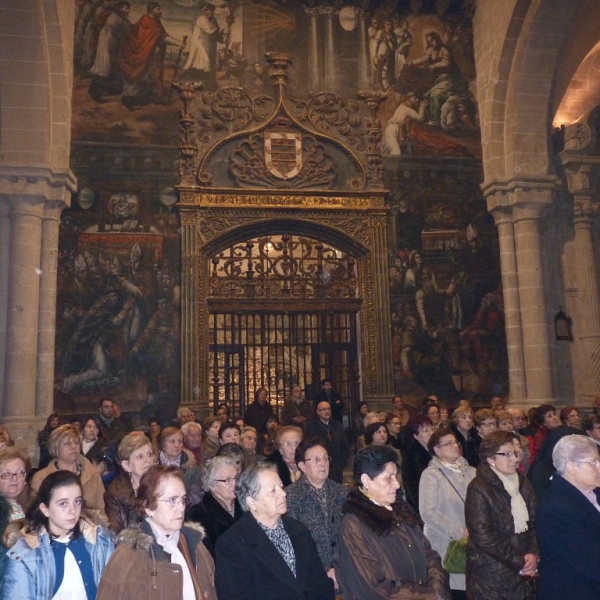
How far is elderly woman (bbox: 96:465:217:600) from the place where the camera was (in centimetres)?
283

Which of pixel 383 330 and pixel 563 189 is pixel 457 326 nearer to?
pixel 383 330

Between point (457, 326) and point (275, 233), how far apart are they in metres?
3.92

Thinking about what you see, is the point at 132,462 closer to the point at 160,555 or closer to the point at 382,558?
the point at 160,555

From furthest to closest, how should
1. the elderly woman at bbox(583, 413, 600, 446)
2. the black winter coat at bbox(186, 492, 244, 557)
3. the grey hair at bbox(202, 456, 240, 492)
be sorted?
the elderly woman at bbox(583, 413, 600, 446), the grey hair at bbox(202, 456, 240, 492), the black winter coat at bbox(186, 492, 244, 557)

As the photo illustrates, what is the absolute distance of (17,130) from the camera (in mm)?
10688

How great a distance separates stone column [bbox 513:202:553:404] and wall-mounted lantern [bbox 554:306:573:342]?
14.7 inches

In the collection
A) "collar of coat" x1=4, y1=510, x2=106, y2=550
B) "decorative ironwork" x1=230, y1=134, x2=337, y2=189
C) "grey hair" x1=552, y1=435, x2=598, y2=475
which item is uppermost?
"decorative ironwork" x1=230, y1=134, x2=337, y2=189

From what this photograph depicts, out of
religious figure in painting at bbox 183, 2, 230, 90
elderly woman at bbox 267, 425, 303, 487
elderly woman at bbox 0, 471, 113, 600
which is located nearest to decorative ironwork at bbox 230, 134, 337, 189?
religious figure in painting at bbox 183, 2, 230, 90

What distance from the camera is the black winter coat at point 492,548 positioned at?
3.90 metres

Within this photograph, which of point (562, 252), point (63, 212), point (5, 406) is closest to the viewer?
point (5, 406)

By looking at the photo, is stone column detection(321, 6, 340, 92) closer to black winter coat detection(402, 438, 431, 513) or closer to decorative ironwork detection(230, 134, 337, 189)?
decorative ironwork detection(230, 134, 337, 189)

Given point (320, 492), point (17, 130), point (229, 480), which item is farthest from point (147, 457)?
point (17, 130)

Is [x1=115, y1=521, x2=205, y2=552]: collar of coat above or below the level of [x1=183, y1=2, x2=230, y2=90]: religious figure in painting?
below

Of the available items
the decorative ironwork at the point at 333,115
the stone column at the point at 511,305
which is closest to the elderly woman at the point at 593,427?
the stone column at the point at 511,305
